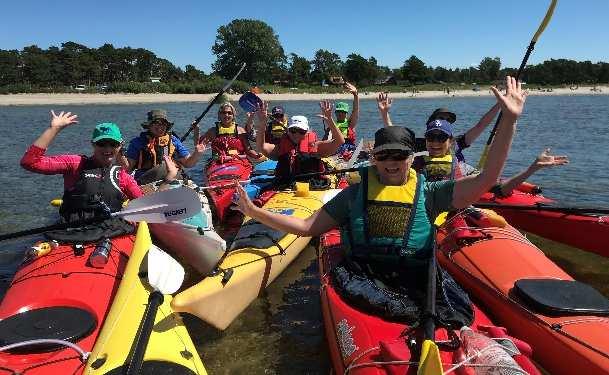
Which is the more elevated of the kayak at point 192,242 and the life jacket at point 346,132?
the life jacket at point 346,132

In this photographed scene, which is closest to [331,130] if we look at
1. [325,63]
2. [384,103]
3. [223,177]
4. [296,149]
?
[296,149]

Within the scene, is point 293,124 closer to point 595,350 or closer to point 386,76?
point 595,350

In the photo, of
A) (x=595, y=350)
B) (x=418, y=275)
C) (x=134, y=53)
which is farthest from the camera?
(x=134, y=53)

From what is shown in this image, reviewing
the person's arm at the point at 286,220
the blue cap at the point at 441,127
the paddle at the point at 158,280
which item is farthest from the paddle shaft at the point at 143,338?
the blue cap at the point at 441,127

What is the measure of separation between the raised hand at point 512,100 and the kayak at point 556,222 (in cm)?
230

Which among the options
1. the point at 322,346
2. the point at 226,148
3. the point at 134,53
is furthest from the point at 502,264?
the point at 134,53

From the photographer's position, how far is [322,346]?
397cm

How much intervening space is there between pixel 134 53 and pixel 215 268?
81.8 meters

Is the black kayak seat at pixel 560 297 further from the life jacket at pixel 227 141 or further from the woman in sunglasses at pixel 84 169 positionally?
the life jacket at pixel 227 141

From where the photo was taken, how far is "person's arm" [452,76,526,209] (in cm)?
259

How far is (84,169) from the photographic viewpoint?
4.46 m

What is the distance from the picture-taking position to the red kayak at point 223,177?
21.8ft

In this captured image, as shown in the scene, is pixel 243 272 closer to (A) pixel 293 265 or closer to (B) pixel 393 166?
(A) pixel 293 265

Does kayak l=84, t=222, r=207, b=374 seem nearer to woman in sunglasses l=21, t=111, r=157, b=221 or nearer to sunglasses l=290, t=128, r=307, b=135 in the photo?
woman in sunglasses l=21, t=111, r=157, b=221
